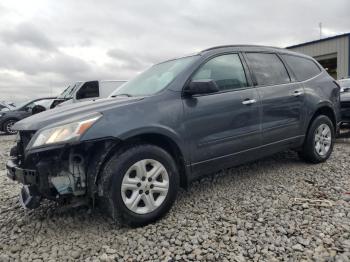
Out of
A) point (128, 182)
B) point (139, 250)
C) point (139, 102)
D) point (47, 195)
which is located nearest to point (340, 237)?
point (139, 250)

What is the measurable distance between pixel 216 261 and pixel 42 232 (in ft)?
5.29

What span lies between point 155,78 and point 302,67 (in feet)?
7.52

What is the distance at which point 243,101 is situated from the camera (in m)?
3.64

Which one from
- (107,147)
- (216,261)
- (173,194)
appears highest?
(107,147)

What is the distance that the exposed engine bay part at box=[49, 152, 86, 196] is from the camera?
8.86 feet

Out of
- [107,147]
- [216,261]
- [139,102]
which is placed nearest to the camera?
[216,261]

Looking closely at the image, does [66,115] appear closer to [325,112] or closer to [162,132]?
[162,132]

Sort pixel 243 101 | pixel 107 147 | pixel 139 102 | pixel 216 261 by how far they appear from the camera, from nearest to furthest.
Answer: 1. pixel 216 261
2. pixel 107 147
3. pixel 139 102
4. pixel 243 101

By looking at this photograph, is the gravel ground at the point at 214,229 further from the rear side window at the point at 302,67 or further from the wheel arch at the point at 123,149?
the rear side window at the point at 302,67

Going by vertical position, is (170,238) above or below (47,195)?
below

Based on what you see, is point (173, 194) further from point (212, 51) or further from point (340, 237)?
point (212, 51)

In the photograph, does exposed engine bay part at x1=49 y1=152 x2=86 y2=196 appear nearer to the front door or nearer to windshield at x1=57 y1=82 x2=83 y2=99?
the front door

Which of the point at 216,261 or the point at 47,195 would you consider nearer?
the point at 216,261

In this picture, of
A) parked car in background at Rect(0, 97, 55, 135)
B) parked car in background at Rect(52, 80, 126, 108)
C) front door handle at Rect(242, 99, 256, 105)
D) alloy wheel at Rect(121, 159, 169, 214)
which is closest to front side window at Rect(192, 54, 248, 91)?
front door handle at Rect(242, 99, 256, 105)
